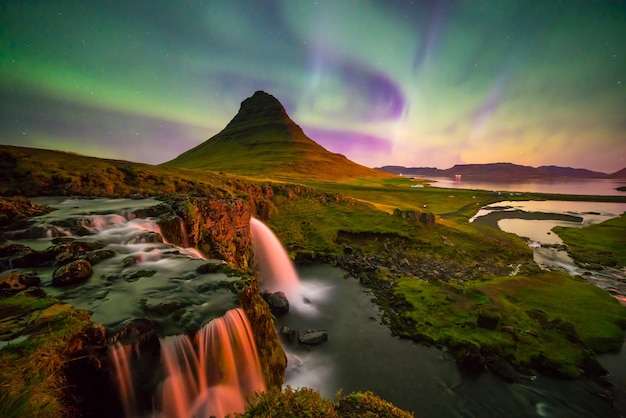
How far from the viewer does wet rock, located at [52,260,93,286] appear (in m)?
9.38

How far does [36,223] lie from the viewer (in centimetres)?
1400

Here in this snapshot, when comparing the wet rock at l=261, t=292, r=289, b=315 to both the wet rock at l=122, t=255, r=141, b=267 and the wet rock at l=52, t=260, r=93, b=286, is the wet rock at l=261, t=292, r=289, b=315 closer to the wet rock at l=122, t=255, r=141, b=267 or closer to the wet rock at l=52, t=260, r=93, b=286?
the wet rock at l=122, t=255, r=141, b=267

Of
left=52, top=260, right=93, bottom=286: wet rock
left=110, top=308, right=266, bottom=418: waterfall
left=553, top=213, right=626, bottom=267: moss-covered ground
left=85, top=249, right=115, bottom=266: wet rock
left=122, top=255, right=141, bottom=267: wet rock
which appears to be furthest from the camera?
left=553, top=213, right=626, bottom=267: moss-covered ground

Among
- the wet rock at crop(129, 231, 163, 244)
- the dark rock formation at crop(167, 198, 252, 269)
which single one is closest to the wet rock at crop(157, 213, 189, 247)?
the dark rock formation at crop(167, 198, 252, 269)

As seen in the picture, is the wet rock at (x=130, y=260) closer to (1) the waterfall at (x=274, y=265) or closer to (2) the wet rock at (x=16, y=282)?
(2) the wet rock at (x=16, y=282)

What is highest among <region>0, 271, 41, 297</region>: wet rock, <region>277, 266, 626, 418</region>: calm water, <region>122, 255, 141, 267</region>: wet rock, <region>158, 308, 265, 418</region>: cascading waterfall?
<region>0, 271, 41, 297</region>: wet rock

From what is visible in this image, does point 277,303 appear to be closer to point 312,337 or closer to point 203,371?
point 312,337

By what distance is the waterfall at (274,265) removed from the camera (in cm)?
2423

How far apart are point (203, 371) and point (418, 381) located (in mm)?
11205

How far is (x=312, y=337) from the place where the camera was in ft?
55.7

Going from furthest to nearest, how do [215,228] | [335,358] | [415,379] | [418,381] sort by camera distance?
[215,228] → [335,358] → [415,379] → [418,381]

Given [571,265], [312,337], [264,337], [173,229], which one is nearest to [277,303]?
[312,337]

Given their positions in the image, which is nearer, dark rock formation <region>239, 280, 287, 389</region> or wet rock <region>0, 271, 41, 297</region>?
wet rock <region>0, 271, 41, 297</region>

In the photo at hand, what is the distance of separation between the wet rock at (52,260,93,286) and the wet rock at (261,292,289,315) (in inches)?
479
